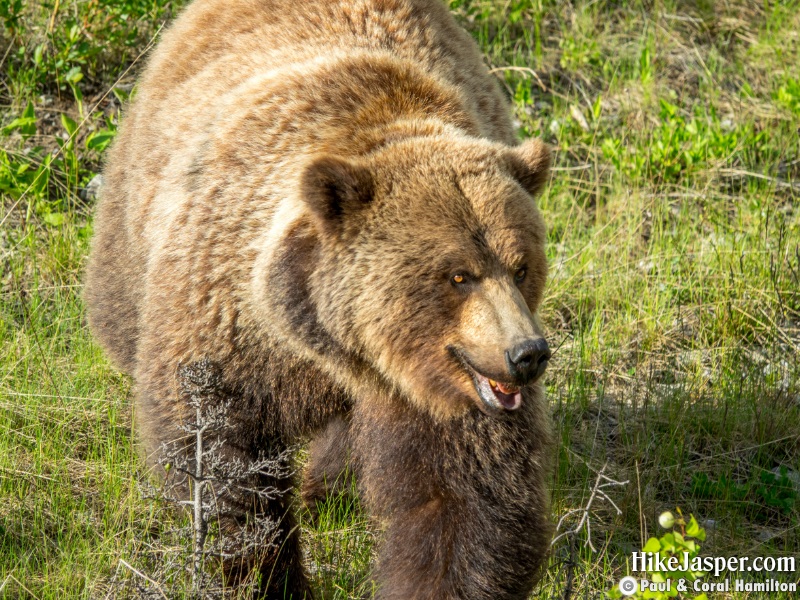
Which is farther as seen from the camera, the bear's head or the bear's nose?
the bear's head

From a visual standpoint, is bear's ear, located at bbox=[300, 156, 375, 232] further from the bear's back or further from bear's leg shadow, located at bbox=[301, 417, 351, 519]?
bear's leg shadow, located at bbox=[301, 417, 351, 519]

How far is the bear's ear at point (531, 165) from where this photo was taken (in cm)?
414

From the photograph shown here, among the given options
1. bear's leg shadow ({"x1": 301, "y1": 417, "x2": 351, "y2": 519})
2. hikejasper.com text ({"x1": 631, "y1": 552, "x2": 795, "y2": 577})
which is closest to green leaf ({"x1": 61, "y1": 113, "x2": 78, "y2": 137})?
bear's leg shadow ({"x1": 301, "y1": 417, "x2": 351, "y2": 519})

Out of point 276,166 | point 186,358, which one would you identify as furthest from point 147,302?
point 276,166

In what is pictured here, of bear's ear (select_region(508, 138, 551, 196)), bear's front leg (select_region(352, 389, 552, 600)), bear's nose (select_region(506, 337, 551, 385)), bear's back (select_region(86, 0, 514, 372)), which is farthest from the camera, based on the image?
bear's back (select_region(86, 0, 514, 372))

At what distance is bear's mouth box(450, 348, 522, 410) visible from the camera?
372 cm

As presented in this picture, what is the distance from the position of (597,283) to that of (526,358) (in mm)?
3328

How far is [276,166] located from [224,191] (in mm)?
240

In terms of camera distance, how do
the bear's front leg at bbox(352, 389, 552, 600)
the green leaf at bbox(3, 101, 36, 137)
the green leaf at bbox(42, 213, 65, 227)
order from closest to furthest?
the bear's front leg at bbox(352, 389, 552, 600) → the green leaf at bbox(42, 213, 65, 227) → the green leaf at bbox(3, 101, 36, 137)

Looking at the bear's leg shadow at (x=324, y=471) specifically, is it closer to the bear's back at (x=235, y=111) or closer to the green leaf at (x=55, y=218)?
the bear's back at (x=235, y=111)

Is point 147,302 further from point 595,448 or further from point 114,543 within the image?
point 595,448

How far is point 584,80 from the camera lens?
851cm

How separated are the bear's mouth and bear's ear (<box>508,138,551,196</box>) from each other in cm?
84

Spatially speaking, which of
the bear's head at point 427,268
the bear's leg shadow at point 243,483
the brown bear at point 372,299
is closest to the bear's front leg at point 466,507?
the brown bear at point 372,299
